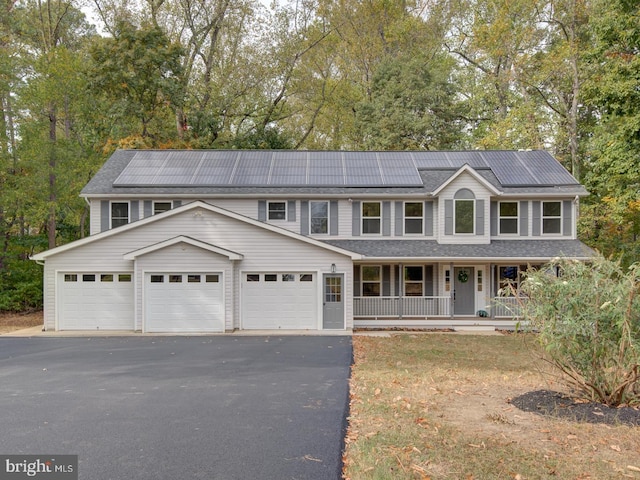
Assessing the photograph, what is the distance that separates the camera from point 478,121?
3128 centimetres

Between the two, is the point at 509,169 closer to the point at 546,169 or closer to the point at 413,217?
the point at 546,169

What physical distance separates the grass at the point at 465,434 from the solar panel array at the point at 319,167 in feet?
36.7

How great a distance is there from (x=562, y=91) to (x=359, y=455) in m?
27.0

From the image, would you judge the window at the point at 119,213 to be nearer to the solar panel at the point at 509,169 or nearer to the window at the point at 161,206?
the window at the point at 161,206

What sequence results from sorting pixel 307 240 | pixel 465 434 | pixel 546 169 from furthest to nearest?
1. pixel 546 169
2. pixel 307 240
3. pixel 465 434

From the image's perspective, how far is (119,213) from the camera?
64.1 ft

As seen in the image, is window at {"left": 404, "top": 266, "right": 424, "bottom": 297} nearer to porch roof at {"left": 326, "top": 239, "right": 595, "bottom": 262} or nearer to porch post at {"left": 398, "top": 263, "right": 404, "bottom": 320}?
porch post at {"left": 398, "top": 263, "right": 404, "bottom": 320}

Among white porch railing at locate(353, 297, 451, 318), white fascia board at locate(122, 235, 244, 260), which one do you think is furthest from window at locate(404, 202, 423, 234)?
white fascia board at locate(122, 235, 244, 260)

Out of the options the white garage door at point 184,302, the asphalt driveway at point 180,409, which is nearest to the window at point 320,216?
the white garage door at point 184,302

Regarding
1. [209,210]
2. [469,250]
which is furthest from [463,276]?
[209,210]

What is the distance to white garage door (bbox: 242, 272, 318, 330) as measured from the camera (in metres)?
17.1

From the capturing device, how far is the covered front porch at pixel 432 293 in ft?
60.9

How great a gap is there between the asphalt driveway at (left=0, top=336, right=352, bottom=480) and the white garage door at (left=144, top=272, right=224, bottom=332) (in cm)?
282

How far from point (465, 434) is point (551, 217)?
610 inches
